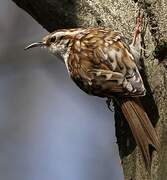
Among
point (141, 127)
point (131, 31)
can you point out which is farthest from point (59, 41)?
point (141, 127)

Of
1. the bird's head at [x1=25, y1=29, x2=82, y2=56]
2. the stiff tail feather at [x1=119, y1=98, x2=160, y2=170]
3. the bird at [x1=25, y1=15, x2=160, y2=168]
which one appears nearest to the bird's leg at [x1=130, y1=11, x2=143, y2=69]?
the bird at [x1=25, y1=15, x2=160, y2=168]

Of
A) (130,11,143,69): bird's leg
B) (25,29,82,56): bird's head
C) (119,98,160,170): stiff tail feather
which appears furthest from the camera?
(25,29,82,56): bird's head

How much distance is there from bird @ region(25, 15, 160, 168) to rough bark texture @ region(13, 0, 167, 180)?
3 centimetres

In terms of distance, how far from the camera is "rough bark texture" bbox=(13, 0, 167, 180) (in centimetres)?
224

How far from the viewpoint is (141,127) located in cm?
226

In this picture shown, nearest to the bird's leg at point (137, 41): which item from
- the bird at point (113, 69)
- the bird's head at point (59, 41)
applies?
the bird at point (113, 69)

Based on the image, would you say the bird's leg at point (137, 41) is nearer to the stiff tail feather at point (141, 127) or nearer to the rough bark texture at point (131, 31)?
the rough bark texture at point (131, 31)

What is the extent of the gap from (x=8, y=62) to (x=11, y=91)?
0.74 m

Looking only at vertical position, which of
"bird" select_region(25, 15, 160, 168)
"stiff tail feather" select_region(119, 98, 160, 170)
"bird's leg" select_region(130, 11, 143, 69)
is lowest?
"stiff tail feather" select_region(119, 98, 160, 170)

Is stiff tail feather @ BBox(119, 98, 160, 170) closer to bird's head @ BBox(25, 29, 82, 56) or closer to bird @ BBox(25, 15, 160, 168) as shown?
bird @ BBox(25, 15, 160, 168)

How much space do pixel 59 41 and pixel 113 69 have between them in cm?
47

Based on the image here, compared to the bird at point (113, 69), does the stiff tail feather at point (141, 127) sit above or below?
below

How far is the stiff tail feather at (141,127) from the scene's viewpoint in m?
2.21

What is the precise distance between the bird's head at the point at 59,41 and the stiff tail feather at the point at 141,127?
18.3 inches
